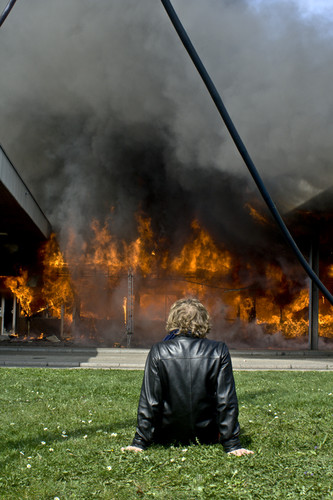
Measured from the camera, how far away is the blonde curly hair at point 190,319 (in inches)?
149

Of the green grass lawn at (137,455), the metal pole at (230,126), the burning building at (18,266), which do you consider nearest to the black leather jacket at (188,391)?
the green grass lawn at (137,455)

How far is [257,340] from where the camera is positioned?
76.7 ft

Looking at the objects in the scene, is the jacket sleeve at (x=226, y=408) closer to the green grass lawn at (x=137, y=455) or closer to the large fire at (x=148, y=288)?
the green grass lawn at (x=137, y=455)

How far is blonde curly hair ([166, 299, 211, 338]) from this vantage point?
3.78 meters

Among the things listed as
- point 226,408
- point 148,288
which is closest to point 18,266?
point 148,288

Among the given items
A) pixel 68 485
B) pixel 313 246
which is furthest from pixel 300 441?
pixel 313 246

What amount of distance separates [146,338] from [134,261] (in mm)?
4017

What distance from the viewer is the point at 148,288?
24484mm

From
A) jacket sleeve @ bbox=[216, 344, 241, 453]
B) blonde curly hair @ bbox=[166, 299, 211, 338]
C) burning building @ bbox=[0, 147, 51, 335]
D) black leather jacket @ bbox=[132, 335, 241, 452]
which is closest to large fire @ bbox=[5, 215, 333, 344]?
burning building @ bbox=[0, 147, 51, 335]

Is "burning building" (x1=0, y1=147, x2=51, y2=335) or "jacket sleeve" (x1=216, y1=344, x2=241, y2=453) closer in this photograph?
"jacket sleeve" (x1=216, y1=344, x2=241, y2=453)

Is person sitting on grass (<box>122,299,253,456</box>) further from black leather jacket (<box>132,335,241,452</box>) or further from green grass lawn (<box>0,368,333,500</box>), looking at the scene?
green grass lawn (<box>0,368,333,500</box>)

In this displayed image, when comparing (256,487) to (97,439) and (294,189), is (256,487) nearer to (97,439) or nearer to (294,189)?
(97,439)

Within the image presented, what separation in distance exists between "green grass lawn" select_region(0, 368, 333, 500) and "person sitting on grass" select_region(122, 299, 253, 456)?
0.70 ft

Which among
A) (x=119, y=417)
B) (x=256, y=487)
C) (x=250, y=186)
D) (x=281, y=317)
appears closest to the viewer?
(x=256, y=487)
